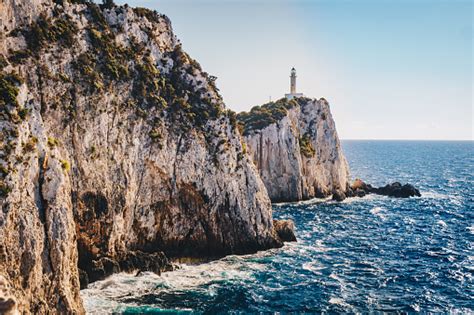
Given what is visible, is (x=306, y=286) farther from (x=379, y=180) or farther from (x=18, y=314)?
(x=379, y=180)

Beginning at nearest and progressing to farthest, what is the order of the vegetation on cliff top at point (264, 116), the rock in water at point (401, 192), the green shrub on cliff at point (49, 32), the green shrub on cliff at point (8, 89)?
the green shrub on cliff at point (8, 89) < the green shrub on cliff at point (49, 32) < the vegetation on cliff top at point (264, 116) < the rock in water at point (401, 192)

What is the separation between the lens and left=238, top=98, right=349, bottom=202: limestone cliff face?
266ft

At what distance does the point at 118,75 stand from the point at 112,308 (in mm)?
24261

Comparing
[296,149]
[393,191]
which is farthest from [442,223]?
[296,149]

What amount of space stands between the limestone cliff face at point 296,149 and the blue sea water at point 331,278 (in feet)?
51.0

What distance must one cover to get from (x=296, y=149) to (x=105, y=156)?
1995 inches

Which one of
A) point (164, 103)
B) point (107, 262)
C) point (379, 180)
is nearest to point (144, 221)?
point (107, 262)

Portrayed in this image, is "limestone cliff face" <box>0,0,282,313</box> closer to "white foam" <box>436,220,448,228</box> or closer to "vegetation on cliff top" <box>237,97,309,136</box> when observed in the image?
"vegetation on cliff top" <box>237,97,309,136</box>

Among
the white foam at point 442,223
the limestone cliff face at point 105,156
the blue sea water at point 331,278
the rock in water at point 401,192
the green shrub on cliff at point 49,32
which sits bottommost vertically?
the blue sea water at point 331,278

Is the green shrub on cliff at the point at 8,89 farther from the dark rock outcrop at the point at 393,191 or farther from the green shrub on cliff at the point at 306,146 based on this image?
the dark rock outcrop at the point at 393,191

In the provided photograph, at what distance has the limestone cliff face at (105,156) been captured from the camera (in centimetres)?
2777

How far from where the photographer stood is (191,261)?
146 feet

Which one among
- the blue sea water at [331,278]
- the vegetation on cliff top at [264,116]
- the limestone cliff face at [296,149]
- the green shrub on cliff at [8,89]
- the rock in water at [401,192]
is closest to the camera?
the green shrub on cliff at [8,89]

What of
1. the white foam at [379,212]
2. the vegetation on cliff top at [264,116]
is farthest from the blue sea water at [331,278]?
the vegetation on cliff top at [264,116]
